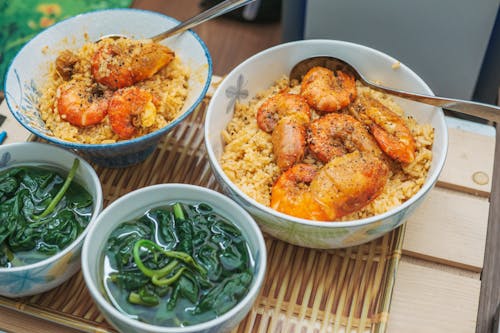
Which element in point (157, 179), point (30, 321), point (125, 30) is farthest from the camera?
point (125, 30)

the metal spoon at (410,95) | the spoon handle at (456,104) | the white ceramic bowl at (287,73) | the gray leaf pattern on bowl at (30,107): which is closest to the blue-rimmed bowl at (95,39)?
the gray leaf pattern on bowl at (30,107)

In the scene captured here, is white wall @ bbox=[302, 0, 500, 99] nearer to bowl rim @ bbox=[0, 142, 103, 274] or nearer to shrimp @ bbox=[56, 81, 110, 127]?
shrimp @ bbox=[56, 81, 110, 127]

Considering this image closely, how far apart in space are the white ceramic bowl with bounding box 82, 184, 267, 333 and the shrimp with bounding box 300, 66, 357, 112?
0.53 m

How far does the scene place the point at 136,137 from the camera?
185cm

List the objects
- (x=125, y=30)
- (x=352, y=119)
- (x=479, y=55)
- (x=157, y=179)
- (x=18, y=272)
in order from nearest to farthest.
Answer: (x=18, y=272), (x=352, y=119), (x=157, y=179), (x=125, y=30), (x=479, y=55)

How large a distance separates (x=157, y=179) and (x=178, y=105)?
27cm

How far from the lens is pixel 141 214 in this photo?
65.9 inches

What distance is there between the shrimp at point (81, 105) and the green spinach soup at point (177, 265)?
1.34 ft

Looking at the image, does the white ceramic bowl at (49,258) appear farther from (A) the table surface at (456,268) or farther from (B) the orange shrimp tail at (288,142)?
(B) the orange shrimp tail at (288,142)

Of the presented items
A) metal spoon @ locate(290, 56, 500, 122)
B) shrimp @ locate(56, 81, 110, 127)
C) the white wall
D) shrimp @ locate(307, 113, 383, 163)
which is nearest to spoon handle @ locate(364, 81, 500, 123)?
metal spoon @ locate(290, 56, 500, 122)

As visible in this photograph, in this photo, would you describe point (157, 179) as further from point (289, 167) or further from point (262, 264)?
point (262, 264)

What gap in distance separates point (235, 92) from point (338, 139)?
1.34 ft

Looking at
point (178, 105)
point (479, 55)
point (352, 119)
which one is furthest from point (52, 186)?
point (479, 55)

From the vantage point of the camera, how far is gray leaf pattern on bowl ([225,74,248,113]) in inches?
77.4
